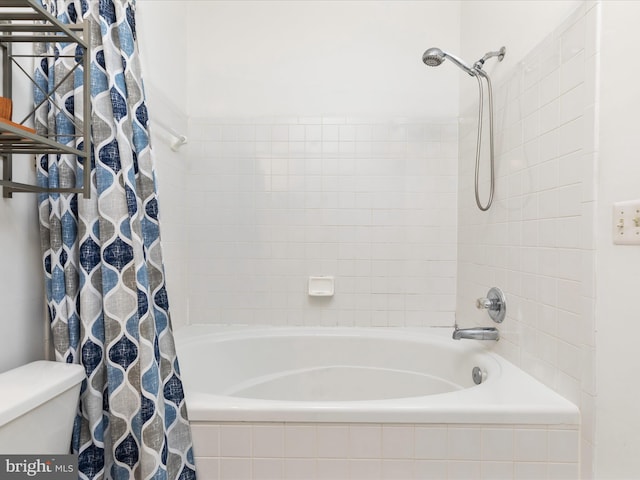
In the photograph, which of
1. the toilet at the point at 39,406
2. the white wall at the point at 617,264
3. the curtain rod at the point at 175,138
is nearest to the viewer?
the toilet at the point at 39,406

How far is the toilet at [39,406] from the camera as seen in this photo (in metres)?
0.77

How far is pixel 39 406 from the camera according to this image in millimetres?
854

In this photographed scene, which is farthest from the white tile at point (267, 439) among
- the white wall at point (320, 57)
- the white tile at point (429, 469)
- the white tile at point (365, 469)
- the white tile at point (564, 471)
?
the white wall at point (320, 57)

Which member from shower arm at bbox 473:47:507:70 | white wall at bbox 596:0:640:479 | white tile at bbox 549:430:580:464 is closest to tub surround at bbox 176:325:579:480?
white tile at bbox 549:430:580:464

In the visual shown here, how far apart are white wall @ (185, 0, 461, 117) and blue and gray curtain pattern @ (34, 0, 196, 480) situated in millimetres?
1149

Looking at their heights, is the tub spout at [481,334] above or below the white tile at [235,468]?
above

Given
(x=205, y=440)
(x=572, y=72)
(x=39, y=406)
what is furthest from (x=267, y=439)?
(x=572, y=72)

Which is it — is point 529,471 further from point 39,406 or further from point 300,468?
Answer: point 39,406

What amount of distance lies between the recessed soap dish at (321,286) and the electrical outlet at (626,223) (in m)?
1.38

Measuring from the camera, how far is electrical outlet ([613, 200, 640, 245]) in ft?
3.19

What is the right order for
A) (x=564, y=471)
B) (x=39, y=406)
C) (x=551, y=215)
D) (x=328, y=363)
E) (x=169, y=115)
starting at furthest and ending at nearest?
1. (x=328, y=363)
2. (x=169, y=115)
3. (x=551, y=215)
4. (x=564, y=471)
5. (x=39, y=406)

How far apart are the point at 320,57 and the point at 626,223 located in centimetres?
175

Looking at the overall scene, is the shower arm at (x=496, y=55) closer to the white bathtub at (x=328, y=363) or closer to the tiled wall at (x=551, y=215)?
the tiled wall at (x=551, y=215)

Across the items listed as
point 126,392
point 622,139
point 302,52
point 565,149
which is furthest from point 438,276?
point 126,392
